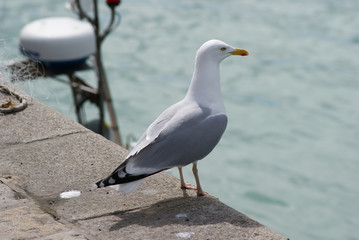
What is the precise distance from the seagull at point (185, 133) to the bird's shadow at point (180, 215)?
79mm

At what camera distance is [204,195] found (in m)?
2.14

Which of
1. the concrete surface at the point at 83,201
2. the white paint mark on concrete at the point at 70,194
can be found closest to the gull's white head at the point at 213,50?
the concrete surface at the point at 83,201

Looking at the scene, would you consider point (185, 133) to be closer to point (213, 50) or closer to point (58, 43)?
point (213, 50)

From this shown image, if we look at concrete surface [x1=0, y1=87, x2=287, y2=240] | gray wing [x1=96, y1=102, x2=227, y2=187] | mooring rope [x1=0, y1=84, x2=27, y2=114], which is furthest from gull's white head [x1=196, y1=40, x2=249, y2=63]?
mooring rope [x1=0, y1=84, x2=27, y2=114]

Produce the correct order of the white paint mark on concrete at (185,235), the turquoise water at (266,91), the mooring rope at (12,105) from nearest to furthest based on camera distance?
the white paint mark on concrete at (185,235) < the mooring rope at (12,105) < the turquoise water at (266,91)

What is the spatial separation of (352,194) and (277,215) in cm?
80

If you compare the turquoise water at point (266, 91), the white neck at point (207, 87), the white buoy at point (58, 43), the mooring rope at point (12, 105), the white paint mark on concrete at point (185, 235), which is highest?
the white neck at point (207, 87)

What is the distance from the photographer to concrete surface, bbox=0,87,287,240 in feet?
6.08

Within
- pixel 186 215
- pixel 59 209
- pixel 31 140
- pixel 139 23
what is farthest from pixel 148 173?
pixel 139 23

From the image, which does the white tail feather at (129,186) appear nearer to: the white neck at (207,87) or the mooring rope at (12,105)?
the white neck at (207,87)

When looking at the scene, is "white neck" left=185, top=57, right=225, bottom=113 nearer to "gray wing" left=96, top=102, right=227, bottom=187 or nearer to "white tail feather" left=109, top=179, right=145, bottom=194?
"gray wing" left=96, top=102, right=227, bottom=187

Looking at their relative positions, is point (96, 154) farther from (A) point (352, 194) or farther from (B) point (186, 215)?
(A) point (352, 194)

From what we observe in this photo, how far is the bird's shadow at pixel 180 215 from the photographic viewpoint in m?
1.92

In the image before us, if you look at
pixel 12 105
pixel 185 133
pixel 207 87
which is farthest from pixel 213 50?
pixel 12 105
